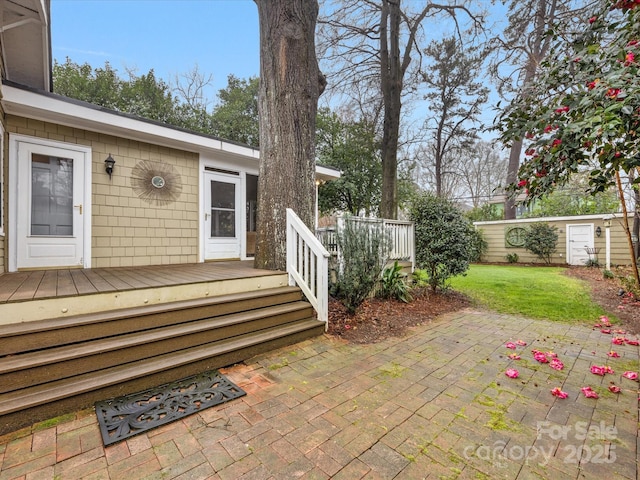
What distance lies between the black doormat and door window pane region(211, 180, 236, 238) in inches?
164

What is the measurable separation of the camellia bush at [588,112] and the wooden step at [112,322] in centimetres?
303

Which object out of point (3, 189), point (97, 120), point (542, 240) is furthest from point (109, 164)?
point (542, 240)

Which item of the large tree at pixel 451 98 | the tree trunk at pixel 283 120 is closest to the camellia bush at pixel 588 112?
the tree trunk at pixel 283 120

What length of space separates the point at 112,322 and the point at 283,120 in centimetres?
325

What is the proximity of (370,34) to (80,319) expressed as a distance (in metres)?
10.4

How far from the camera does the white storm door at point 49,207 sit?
4.30 meters

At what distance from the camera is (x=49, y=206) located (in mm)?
4512

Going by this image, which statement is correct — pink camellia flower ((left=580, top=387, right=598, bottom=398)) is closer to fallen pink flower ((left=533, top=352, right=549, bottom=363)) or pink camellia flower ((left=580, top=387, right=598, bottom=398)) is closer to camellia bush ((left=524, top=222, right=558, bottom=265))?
fallen pink flower ((left=533, top=352, right=549, bottom=363))

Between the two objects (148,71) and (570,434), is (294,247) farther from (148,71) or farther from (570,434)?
(148,71)

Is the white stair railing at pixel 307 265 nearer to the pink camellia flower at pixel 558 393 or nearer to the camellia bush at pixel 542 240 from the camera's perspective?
the pink camellia flower at pixel 558 393

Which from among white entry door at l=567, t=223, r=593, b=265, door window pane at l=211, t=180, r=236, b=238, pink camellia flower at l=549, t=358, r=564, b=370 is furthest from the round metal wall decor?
white entry door at l=567, t=223, r=593, b=265

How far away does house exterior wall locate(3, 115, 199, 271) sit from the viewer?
4.86 m

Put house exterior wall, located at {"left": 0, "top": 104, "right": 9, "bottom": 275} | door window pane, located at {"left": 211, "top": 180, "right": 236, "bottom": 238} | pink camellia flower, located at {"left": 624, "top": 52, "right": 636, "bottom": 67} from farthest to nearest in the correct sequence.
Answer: door window pane, located at {"left": 211, "top": 180, "right": 236, "bottom": 238}, house exterior wall, located at {"left": 0, "top": 104, "right": 9, "bottom": 275}, pink camellia flower, located at {"left": 624, "top": 52, "right": 636, "bottom": 67}

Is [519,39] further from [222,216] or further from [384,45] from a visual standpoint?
[222,216]
